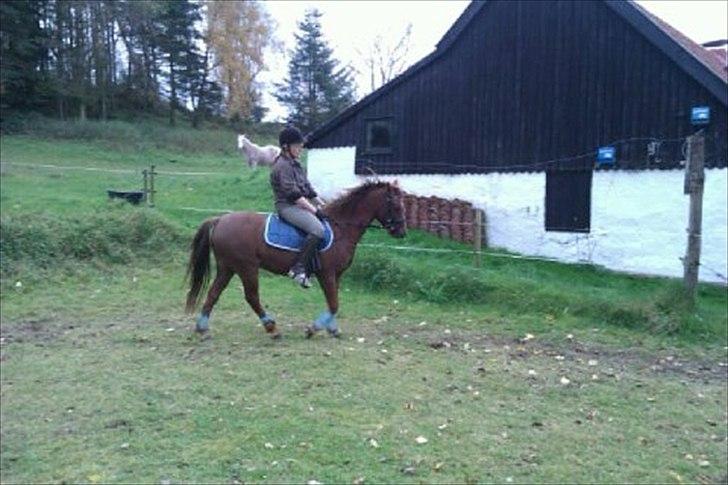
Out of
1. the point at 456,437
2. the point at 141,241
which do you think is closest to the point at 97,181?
the point at 141,241

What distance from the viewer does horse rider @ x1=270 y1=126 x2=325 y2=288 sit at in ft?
28.0

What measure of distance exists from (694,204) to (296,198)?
591 cm

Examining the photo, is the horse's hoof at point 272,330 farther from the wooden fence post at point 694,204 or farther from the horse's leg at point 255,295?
the wooden fence post at point 694,204

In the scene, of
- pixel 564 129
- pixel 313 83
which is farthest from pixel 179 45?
pixel 564 129

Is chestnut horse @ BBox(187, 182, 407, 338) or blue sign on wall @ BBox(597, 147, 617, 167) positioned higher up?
blue sign on wall @ BBox(597, 147, 617, 167)

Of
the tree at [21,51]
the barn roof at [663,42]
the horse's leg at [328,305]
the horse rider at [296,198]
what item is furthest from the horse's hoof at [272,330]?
the tree at [21,51]

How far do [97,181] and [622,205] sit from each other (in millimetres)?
16392

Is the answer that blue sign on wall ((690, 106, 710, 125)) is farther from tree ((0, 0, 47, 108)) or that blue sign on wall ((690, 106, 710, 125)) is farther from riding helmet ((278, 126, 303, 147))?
tree ((0, 0, 47, 108))

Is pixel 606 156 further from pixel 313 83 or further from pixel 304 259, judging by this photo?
pixel 313 83

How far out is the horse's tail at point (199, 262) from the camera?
9227 mm

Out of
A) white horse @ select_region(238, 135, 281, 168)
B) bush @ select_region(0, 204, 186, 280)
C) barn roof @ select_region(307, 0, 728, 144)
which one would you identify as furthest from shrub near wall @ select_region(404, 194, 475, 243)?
white horse @ select_region(238, 135, 281, 168)

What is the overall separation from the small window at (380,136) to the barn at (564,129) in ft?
0.10

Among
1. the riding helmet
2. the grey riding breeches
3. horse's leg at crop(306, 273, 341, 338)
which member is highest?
the riding helmet

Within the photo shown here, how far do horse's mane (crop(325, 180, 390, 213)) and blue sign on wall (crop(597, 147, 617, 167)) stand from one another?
7.38 metres
